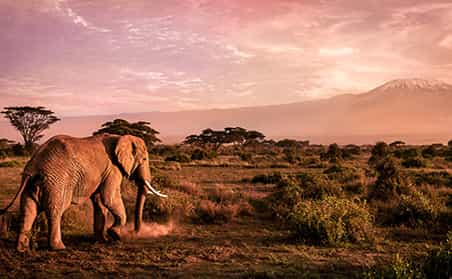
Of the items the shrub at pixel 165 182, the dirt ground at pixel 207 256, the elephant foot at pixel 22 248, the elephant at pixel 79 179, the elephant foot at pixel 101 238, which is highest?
the elephant at pixel 79 179

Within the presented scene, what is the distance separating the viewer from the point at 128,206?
37.7ft

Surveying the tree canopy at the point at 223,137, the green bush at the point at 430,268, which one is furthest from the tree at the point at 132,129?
the green bush at the point at 430,268

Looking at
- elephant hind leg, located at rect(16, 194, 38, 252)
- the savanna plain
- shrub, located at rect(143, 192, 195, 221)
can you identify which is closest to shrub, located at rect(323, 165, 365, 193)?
the savanna plain

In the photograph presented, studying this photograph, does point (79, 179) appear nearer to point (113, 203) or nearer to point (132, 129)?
point (113, 203)

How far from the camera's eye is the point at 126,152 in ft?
26.8

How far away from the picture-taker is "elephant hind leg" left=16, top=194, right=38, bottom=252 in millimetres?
6828

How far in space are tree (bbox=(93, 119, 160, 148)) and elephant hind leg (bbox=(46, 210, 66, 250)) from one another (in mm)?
32226

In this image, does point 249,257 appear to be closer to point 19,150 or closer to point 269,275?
point 269,275

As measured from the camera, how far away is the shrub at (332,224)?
7.69 metres

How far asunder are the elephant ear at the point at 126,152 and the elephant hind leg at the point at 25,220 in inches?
73.2

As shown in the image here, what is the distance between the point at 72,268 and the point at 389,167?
11.6 metres

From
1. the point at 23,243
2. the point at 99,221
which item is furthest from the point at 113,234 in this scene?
the point at 23,243

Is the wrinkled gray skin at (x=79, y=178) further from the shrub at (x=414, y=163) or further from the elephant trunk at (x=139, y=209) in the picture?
the shrub at (x=414, y=163)

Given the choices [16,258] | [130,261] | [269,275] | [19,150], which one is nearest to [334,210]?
[269,275]
